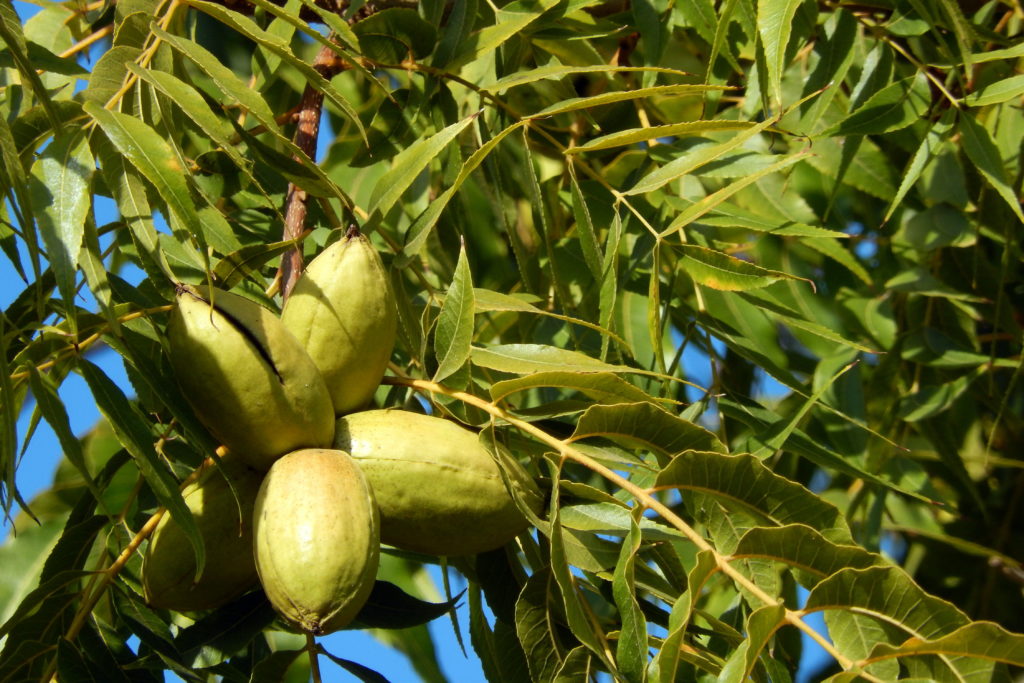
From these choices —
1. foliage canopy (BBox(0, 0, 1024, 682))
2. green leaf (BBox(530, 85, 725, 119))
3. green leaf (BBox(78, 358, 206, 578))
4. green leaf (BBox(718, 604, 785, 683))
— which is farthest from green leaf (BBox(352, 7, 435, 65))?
green leaf (BBox(718, 604, 785, 683))

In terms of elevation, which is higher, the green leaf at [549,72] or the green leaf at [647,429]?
the green leaf at [549,72]

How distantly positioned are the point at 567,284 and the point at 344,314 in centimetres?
74

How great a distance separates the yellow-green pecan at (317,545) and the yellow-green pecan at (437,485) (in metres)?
0.05

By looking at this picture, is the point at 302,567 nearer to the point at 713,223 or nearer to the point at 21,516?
the point at 713,223

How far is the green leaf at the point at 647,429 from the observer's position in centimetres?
126

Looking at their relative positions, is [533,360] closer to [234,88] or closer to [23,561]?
[234,88]

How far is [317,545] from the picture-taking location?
1187 millimetres

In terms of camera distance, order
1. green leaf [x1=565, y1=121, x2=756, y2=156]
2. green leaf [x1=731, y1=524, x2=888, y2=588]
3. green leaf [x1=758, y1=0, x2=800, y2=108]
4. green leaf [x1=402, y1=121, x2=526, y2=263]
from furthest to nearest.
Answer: green leaf [x1=758, y1=0, x2=800, y2=108]
green leaf [x1=565, y1=121, x2=756, y2=156]
green leaf [x1=402, y1=121, x2=526, y2=263]
green leaf [x1=731, y1=524, x2=888, y2=588]

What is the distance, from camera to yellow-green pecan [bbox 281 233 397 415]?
4.43 feet

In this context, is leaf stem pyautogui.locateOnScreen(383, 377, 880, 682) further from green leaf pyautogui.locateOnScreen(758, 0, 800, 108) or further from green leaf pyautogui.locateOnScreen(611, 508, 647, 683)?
green leaf pyautogui.locateOnScreen(758, 0, 800, 108)

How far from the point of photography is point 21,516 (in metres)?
2.21

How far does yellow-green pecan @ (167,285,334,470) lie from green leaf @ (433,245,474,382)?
0.49 ft

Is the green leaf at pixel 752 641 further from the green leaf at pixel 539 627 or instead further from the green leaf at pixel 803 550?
the green leaf at pixel 539 627

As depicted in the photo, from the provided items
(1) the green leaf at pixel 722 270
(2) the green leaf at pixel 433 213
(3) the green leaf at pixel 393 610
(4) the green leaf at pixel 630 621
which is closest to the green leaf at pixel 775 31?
(1) the green leaf at pixel 722 270
